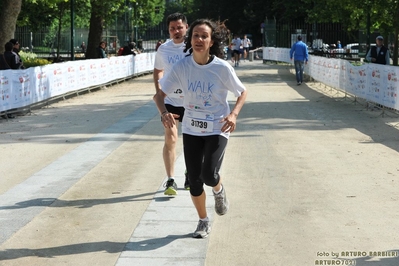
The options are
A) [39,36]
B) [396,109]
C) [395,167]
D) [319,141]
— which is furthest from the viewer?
[39,36]

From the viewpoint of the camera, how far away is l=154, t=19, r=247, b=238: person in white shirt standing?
676 cm

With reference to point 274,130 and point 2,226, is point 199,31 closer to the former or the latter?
point 2,226

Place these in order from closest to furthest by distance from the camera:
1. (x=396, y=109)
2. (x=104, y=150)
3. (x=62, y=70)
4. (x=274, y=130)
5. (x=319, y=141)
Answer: (x=104, y=150) < (x=319, y=141) < (x=274, y=130) < (x=396, y=109) < (x=62, y=70)

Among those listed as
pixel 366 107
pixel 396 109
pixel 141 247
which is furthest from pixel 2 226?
pixel 366 107

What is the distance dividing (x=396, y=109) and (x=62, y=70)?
9774 mm

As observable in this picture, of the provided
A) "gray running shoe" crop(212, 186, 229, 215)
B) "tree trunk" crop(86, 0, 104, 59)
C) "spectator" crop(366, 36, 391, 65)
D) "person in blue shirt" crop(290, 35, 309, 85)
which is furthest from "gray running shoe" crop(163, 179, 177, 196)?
"tree trunk" crop(86, 0, 104, 59)

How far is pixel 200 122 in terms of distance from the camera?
6.78 meters

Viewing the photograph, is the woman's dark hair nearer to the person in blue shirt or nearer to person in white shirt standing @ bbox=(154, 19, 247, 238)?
person in white shirt standing @ bbox=(154, 19, 247, 238)

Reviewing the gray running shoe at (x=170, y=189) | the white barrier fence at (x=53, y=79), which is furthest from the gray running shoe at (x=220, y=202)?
the white barrier fence at (x=53, y=79)

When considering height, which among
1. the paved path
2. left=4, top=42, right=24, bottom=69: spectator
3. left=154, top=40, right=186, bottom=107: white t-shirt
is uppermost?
left=154, top=40, right=186, bottom=107: white t-shirt

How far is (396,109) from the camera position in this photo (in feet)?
57.1

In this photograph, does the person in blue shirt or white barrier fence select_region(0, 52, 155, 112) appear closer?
white barrier fence select_region(0, 52, 155, 112)

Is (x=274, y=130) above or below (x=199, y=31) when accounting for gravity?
below

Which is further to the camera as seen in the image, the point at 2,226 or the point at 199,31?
the point at 2,226
